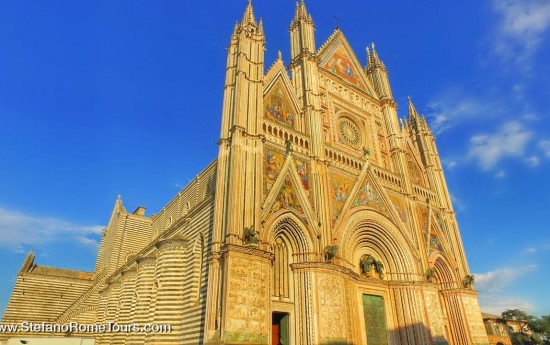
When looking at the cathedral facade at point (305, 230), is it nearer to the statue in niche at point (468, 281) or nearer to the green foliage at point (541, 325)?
the statue in niche at point (468, 281)

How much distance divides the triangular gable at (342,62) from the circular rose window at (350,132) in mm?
3915

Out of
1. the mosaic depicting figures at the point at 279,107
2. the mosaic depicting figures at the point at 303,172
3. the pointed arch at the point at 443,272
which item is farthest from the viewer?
the pointed arch at the point at 443,272

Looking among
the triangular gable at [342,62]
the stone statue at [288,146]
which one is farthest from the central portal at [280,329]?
the triangular gable at [342,62]

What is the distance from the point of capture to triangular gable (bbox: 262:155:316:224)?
1727 cm

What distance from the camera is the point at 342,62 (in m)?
29.1

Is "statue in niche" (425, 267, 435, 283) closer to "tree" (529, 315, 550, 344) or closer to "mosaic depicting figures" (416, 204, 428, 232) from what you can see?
"mosaic depicting figures" (416, 204, 428, 232)

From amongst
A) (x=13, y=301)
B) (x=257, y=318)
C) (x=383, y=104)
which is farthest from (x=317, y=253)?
(x=13, y=301)

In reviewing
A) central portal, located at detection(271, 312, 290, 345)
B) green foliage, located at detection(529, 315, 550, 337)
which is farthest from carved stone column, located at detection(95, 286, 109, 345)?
green foliage, located at detection(529, 315, 550, 337)

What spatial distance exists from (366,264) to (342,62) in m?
16.4

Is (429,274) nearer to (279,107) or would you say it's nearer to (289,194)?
(289,194)

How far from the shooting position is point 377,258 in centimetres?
2259

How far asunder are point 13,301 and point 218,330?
108ft

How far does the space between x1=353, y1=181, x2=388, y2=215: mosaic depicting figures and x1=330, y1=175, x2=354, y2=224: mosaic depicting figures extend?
0.78 m

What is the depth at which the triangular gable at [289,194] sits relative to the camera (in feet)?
56.6
